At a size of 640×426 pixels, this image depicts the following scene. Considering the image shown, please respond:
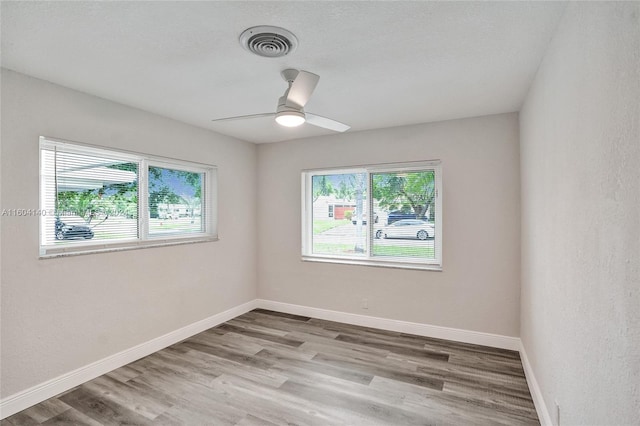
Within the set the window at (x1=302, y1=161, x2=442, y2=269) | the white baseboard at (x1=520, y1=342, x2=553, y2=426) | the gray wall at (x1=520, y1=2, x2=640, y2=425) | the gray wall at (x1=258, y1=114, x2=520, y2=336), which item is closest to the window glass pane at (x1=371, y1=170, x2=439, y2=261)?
the window at (x1=302, y1=161, x2=442, y2=269)

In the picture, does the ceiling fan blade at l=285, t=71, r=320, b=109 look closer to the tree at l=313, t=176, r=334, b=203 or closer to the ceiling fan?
the ceiling fan

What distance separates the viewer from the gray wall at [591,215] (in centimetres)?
96

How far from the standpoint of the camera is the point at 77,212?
2705mm

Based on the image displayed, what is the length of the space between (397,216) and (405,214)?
0.32 feet

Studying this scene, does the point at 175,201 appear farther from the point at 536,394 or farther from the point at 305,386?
the point at 536,394

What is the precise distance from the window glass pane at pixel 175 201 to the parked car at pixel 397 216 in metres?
2.32

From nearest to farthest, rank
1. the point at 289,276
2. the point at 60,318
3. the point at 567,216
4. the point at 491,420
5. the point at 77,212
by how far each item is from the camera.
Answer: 1. the point at 567,216
2. the point at 491,420
3. the point at 60,318
4. the point at 77,212
5. the point at 289,276

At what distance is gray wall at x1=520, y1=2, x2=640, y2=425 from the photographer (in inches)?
37.6

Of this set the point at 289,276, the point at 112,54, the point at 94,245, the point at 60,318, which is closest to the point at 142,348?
the point at 60,318

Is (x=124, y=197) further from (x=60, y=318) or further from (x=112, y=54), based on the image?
(x=112, y=54)

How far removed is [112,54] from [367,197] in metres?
2.85

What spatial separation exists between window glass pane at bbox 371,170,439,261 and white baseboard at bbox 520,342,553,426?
4.26 feet

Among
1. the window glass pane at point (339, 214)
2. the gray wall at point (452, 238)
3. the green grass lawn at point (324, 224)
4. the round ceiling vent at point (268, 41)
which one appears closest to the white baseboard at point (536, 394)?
the gray wall at point (452, 238)

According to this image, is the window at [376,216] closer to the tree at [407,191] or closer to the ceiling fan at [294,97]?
the tree at [407,191]
